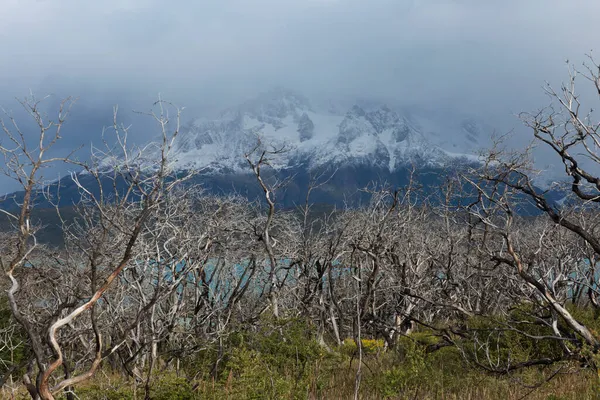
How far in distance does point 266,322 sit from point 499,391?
15.2 feet

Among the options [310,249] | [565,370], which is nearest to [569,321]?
[565,370]

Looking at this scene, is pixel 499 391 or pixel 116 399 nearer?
pixel 116 399

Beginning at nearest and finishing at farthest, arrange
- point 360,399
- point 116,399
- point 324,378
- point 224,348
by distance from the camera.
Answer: point 116,399, point 360,399, point 324,378, point 224,348

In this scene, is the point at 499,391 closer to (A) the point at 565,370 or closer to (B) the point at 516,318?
(A) the point at 565,370

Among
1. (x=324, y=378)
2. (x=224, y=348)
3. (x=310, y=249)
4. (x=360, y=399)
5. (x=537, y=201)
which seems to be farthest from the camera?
(x=310, y=249)

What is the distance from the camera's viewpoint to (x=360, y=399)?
6.50 m

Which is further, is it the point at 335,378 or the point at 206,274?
the point at 206,274

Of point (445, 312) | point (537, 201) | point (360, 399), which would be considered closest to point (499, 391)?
point (360, 399)

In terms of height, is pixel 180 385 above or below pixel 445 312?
above

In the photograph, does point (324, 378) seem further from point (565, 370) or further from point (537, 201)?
point (537, 201)

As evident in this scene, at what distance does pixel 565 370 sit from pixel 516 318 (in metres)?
2.46

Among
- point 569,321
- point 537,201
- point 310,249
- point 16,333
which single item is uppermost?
point 537,201

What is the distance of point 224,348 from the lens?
9414mm

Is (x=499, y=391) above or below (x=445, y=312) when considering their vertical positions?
above
